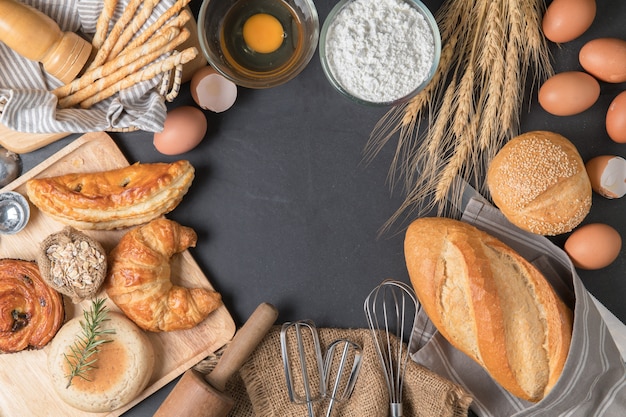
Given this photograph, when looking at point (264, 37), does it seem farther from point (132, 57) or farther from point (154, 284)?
point (154, 284)

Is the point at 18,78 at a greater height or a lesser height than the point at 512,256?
greater

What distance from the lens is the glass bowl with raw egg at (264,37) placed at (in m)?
1.80

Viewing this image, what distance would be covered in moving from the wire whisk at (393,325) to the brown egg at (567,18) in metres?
0.93

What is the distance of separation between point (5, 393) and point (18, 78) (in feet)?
3.21

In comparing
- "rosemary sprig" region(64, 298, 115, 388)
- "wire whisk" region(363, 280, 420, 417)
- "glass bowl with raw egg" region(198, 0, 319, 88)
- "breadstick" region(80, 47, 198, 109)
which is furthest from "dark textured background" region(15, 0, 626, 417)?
"rosemary sprig" region(64, 298, 115, 388)

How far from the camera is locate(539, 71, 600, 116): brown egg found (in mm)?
1834

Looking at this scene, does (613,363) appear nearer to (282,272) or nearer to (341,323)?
(341,323)

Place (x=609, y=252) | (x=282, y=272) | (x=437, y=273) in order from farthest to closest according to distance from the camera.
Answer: (x=282, y=272), (x=609, y=252), (x=437, y=273)

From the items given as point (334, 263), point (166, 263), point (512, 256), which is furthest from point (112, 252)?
point (512, 256)

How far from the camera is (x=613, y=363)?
177 cm

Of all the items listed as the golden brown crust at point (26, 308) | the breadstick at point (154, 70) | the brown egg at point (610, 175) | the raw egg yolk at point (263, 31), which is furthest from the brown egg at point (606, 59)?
the golden brown crust at point (26, 308)

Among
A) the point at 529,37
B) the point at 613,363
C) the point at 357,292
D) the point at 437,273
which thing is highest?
the point at 529,37

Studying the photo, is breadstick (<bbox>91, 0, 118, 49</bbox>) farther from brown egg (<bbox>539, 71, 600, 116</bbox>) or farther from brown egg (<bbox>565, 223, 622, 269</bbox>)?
brown egg (<bbox>565, 223, 622, 269</bbox>)

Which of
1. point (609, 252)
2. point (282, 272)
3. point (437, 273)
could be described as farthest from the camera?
point (282, 272)
